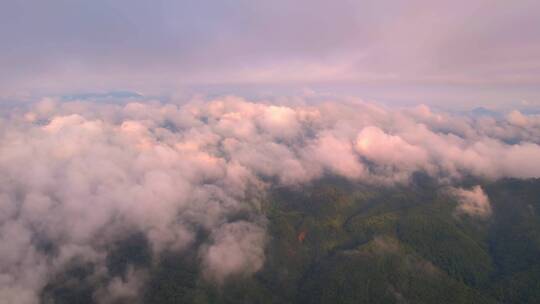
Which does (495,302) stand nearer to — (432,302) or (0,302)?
(432,302)

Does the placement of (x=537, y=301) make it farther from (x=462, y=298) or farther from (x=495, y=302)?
(x=462, y=298)

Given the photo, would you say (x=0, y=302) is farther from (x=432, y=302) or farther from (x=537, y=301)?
(x=537, y=301)

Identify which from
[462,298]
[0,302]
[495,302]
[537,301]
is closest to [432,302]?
[462,298]

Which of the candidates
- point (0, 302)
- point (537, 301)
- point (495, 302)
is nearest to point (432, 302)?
point (495, 302)

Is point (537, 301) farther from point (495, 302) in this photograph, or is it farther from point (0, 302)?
point (0, 302)

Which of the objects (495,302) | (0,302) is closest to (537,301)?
(495,302)
